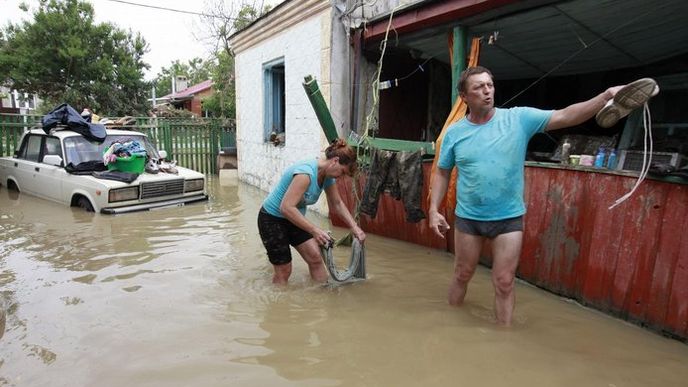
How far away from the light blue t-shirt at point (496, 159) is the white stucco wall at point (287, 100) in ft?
16.5

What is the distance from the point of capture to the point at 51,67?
23656mm

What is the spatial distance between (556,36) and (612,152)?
208 centimetres

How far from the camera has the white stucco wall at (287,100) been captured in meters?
8.28

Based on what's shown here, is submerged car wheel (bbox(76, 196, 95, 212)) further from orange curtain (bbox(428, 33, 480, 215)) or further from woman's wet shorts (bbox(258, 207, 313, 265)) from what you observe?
orange curtain (bbox(428, 33, 480, 215))

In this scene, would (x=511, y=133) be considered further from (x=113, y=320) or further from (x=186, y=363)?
(x=113, y=320)

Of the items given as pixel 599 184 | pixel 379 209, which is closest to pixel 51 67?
pixel 379 209

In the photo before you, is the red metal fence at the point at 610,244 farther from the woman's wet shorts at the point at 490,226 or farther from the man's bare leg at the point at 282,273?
the man's bare leg at the point at 282,273

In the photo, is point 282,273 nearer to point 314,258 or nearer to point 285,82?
point 314,258

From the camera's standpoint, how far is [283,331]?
353 cm

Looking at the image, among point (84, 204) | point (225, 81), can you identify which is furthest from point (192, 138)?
point (225, 81)

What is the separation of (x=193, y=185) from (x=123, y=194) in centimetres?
139

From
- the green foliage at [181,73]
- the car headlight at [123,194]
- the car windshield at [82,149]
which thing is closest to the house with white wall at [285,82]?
A: the car headlight at [123,194]

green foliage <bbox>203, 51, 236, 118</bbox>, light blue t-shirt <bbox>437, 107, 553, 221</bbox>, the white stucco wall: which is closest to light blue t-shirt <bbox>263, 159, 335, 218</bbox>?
light blue t-shirt <bbox>437, 107, 553, 221</bbox>

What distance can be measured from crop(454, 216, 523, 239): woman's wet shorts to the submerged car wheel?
7000 mm
